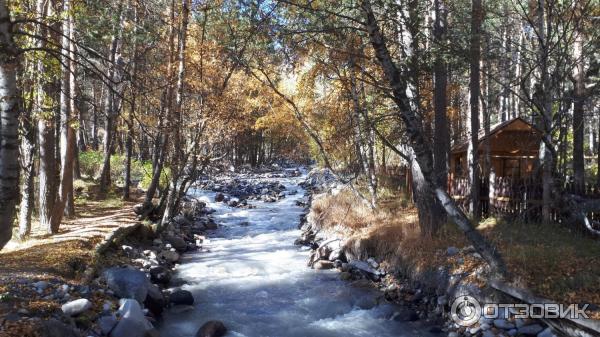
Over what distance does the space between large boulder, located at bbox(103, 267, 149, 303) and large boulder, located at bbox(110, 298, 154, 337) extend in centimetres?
92

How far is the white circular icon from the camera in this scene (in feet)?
22.7

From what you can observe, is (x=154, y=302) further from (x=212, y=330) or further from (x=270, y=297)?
(x=270, y=297)

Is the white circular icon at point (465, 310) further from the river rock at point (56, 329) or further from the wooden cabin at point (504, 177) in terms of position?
the river rock at point (56, 329)

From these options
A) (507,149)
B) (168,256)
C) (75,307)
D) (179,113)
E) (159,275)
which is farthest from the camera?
(507,149)

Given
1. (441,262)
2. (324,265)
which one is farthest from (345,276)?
(441,262)

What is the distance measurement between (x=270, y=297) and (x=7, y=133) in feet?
20.4

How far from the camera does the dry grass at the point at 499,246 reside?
21.0 ft

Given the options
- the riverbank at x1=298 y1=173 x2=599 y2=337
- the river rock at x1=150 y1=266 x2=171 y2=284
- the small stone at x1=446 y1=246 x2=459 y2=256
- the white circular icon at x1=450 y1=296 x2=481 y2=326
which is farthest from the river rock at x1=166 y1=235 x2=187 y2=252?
the white circular icon at x1=450 y1=296 x2=481 y2=326

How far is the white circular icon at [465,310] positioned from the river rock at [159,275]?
575 cm

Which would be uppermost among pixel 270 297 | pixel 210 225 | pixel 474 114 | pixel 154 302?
pixel 474 114

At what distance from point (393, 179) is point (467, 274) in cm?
1085

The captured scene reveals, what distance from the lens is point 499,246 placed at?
26.7 ft

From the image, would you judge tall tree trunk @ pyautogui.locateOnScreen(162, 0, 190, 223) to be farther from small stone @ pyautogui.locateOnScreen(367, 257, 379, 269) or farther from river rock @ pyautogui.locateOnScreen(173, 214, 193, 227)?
small stone @ pyautogui.locateOnScreen(367, 257, 379, 269)

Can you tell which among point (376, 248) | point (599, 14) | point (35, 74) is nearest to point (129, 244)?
Answer: point (35, 74)
